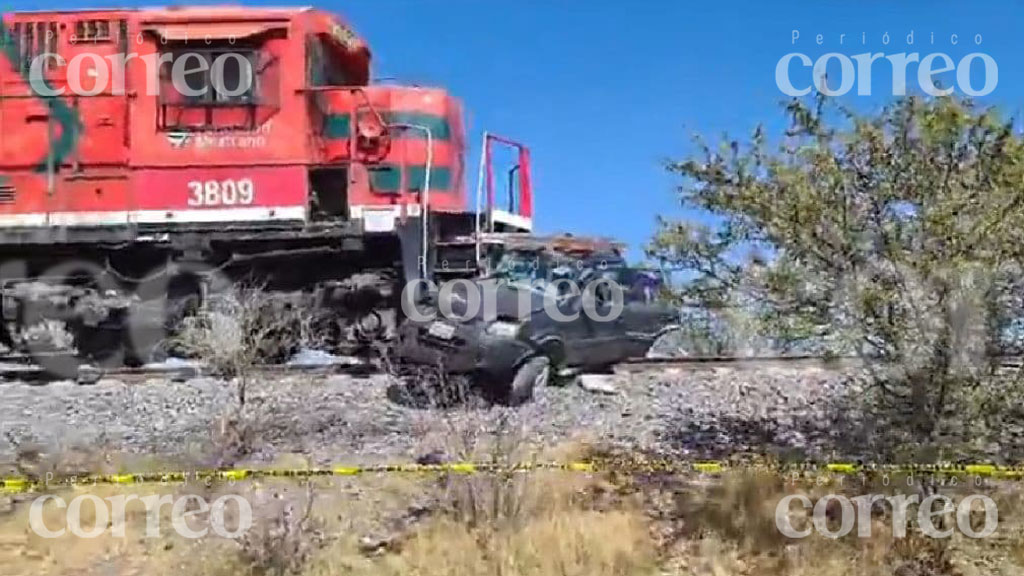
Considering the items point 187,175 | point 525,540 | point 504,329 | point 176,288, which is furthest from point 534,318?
point 187,175

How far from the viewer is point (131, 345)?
Result: 10.1 metres

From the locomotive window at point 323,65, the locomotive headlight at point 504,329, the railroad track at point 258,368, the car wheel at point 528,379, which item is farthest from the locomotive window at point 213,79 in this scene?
the car wheel at point 528,379

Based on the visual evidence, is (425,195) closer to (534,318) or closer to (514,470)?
(534,318)

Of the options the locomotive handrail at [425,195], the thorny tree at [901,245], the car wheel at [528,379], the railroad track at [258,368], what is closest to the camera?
the thorny tree at [901,245]

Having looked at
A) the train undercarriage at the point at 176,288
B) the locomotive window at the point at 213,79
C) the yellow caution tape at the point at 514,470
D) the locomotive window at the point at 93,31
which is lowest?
the yellow caution tape at the point at 514,470

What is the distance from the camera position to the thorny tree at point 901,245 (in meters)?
4.80

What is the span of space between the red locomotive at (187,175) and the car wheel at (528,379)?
6.32ft

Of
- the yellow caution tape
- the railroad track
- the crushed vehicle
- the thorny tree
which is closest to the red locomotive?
the railroad track

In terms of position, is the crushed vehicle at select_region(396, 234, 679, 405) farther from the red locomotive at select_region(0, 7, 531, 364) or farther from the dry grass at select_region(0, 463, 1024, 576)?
the dry grass at select_region(0, 463, 1024, 576)

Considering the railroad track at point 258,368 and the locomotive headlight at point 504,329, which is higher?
the locomotive headlight at point 504,329

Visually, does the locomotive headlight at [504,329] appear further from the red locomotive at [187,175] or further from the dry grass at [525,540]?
the dry grass at [525,540]

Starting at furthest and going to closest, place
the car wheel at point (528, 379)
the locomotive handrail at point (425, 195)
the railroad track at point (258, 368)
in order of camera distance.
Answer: the locomotive handrail at point (425, 195) → the railroad track at point (258, 368) → the car wheel at point (528, 379)

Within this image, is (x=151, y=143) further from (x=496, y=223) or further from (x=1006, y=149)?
(x=1006, y=149)

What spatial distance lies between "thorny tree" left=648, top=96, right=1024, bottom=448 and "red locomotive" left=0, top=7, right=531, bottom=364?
518 centimetres
